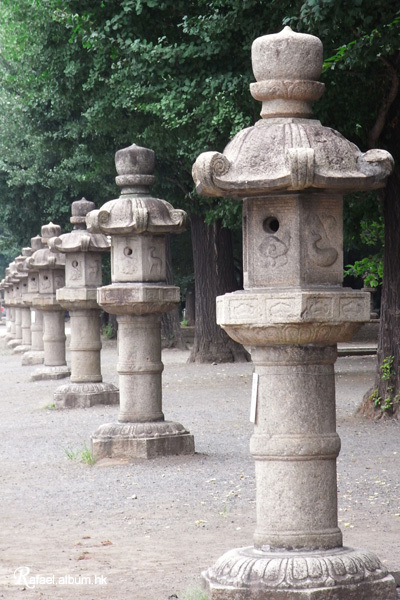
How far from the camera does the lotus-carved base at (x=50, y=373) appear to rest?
24562 millimetres

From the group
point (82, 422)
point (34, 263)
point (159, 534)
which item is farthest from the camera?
point (34, 263)

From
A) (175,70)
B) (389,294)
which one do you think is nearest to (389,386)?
(389,294)

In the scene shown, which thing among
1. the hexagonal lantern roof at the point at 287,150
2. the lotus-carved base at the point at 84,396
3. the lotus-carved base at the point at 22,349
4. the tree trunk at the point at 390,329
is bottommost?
the lotus-carved base at the point at 22,349

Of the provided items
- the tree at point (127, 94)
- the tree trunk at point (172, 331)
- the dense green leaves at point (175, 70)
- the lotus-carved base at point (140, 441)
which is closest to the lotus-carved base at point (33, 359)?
the tree trunk at point (172, 331)

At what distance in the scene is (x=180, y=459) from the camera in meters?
12.1

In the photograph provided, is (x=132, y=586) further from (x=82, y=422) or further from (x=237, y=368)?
(x=237, y=368)

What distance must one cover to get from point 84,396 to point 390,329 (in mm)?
5296

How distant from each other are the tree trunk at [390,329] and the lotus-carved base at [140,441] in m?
3.48

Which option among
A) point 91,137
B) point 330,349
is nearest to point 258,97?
point 330,349

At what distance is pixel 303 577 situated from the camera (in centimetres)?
596

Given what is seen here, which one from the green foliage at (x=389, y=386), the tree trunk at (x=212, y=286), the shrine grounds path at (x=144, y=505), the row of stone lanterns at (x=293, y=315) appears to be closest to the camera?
the row of stone lanterns at (x=293, y=315)

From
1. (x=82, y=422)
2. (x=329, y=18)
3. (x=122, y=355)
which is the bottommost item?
(x=82, y=422)

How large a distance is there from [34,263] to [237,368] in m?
4.95

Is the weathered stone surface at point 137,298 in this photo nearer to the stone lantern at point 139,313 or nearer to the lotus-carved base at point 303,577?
the stone lantern at point 139,313
